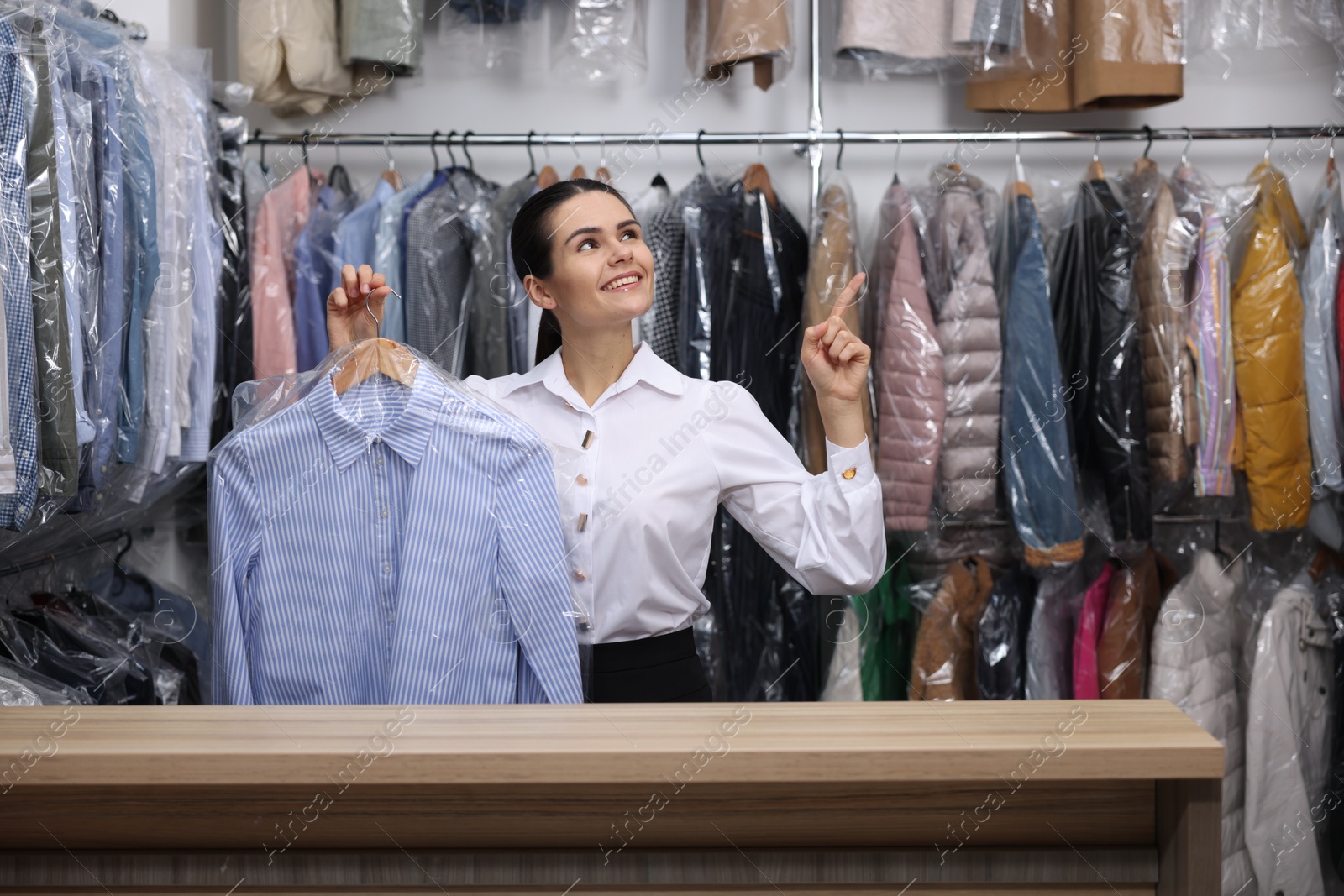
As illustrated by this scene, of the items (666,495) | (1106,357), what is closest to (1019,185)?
(1106,357)

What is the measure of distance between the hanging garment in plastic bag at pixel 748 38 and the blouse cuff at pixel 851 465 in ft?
4.49

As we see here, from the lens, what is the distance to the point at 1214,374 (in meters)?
2.29

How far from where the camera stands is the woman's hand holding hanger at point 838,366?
1.33 m

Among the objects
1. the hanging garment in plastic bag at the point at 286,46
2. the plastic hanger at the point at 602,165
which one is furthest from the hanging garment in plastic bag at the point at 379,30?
the plastic hanger at the point at 602,165

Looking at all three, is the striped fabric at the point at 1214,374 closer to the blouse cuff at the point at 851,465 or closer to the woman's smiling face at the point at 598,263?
the blouse cuff at the point at 851,465

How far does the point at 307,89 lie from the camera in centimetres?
263

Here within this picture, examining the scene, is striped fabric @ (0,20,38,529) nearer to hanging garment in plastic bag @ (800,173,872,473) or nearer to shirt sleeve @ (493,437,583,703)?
shirt sleeve @ (493,437,583,703)

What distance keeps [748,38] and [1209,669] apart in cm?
169

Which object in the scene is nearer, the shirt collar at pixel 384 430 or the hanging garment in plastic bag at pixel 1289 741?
the shirt collar at pixel 384 430

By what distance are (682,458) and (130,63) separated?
127cm

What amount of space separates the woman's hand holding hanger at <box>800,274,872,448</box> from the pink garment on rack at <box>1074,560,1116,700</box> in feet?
4.33

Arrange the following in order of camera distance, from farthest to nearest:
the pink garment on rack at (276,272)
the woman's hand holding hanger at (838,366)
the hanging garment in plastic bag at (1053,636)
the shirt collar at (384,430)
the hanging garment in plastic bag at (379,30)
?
the hanging garment in plastic bag at (379,30) → the hanging garment in plastic bag at (1053,636) → the pink garment on rack at (276,272) → the shirt collar at (384,430) → the woman's hand holding hanger at (838,366)

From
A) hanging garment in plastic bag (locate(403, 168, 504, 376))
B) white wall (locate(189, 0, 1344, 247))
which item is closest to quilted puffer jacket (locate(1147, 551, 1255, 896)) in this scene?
white wall (locate(189, 0, 1344, 247))

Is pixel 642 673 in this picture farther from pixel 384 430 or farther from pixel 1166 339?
pixel 1166 339
